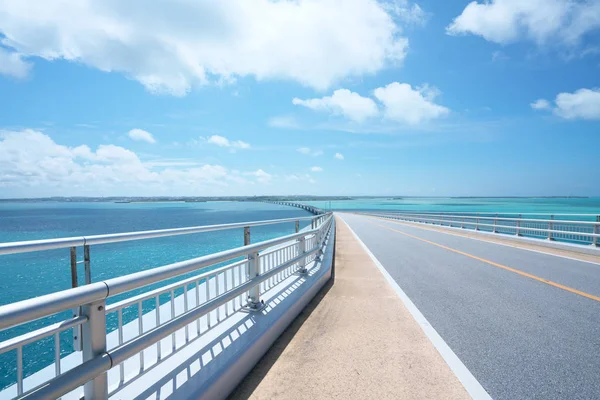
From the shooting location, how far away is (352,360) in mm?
3811

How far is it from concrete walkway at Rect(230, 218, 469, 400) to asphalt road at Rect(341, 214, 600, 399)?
0.44 metres

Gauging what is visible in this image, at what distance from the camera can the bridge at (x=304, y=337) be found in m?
2.13

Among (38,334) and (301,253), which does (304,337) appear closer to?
(301,253)

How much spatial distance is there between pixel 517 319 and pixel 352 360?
3036mm

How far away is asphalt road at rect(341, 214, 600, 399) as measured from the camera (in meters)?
3.39

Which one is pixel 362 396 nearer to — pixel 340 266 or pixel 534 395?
pixel 534 395

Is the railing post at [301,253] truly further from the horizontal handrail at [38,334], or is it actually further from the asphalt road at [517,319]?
the horizontal handrail at [38,334]

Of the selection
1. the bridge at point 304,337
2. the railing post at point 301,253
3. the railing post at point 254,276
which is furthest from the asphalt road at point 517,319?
the railing post at point 254,276

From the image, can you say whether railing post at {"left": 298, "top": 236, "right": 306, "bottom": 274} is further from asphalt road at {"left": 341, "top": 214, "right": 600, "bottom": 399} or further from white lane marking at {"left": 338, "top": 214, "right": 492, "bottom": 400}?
asphalt road at {"left": 341, "top": 214, "right": 600, "bottom": 399}

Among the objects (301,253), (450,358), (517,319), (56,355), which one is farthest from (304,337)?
(517,319)

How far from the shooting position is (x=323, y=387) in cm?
327

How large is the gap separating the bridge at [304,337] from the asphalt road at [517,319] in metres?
0.02

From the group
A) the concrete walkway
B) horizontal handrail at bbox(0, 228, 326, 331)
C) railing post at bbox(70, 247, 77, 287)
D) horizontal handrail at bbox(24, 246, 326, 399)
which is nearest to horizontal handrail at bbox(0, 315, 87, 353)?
horizontal handrail at bbox(0, 228, 326, 331)

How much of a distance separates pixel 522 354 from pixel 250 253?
11.7 ft
